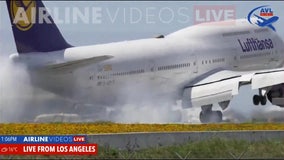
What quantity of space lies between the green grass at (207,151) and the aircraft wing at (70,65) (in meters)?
18.0

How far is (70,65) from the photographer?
56250 mm

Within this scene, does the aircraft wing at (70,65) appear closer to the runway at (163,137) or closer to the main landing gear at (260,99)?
the main landing gear at (260,99)

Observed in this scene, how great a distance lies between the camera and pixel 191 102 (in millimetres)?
62500

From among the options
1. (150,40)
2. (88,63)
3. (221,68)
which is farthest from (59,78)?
(221,68)

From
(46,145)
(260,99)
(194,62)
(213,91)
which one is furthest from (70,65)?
(46,145)

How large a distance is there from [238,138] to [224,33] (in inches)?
1083

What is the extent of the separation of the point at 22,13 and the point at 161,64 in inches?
424

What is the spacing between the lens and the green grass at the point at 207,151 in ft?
115

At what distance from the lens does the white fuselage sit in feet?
194

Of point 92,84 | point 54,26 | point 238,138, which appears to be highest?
point 54,26

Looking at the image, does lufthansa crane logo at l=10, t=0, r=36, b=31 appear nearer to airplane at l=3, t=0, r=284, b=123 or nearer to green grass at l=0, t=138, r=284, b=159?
airplane at l=3, t=0, r=284, b=123

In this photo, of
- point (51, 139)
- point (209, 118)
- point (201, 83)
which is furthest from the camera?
point (201, 83)

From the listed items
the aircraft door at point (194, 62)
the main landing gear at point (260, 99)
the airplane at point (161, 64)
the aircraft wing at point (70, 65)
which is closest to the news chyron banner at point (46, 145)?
the aircraft wing at point (70, 65)

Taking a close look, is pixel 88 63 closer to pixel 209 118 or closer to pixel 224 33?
pixel 209 118
